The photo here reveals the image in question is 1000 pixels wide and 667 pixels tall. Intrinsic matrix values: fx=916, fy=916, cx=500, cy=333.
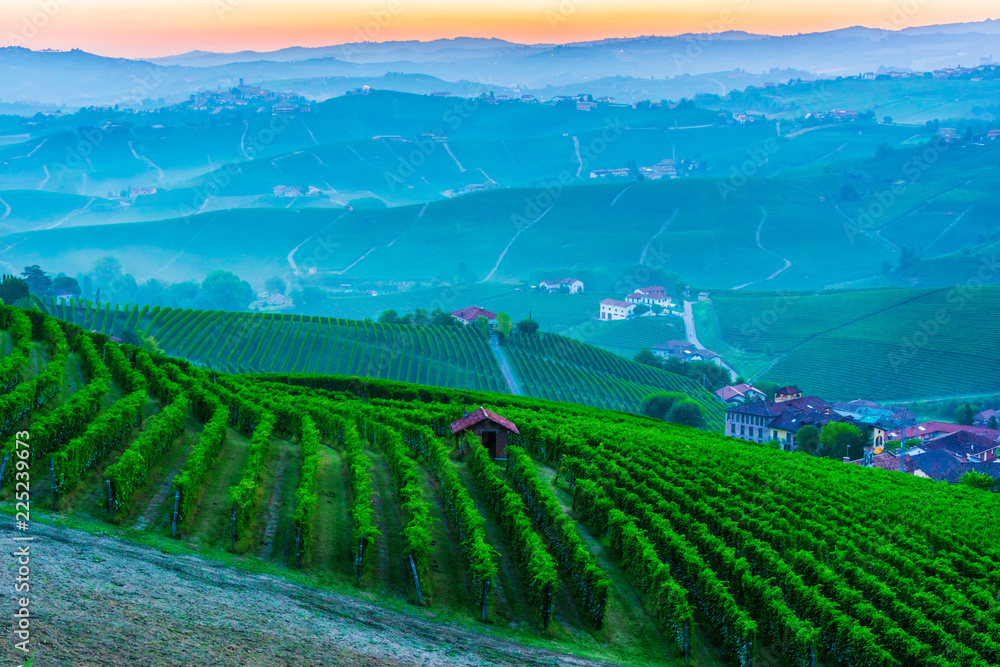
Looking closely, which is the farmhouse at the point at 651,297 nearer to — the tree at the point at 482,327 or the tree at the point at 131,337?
the tree at the point at 482,327

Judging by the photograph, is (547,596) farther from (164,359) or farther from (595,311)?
(595,311)

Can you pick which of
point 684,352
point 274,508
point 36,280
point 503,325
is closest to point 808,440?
point 503,325

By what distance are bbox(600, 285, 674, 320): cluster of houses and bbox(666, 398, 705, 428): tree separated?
85.2m

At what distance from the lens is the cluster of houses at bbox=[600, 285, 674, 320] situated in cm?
→ 17350

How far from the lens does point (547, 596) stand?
2253 cm

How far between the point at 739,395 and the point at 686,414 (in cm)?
2822

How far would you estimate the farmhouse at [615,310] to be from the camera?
173125mm

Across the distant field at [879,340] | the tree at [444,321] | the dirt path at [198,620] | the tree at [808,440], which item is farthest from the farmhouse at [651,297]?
the dirt path at [198,620]

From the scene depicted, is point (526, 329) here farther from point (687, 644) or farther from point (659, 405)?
point (687, 644)

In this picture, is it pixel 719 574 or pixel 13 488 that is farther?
pixel 719 574

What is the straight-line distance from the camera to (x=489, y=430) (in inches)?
1597

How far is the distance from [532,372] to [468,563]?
71.7 metres

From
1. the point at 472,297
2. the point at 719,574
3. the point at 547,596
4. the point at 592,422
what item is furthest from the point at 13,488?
the point at 472,297

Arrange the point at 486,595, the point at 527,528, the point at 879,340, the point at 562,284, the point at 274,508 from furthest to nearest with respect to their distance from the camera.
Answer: the point at 562,284 < the point at 879,340 < the point at 274,508 < the point at 527,528 < the point at 486,595
